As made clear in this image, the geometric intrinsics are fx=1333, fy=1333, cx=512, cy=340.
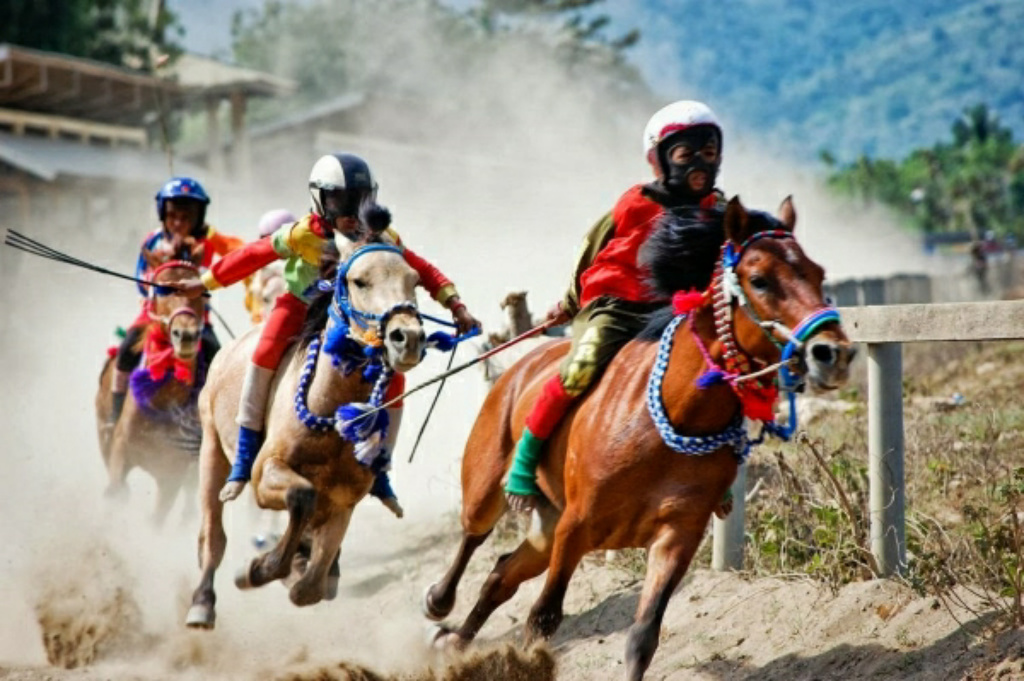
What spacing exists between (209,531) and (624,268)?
3286 mm

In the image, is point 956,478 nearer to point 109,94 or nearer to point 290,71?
point 109,94

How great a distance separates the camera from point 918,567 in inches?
243

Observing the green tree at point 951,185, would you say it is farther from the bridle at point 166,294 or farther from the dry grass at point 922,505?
the dry grass at point 922,505

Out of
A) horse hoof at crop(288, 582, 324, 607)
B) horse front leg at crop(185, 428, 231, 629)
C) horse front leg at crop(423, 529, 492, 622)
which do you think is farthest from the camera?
horse front leg at crop(185, 428, 231, 629)

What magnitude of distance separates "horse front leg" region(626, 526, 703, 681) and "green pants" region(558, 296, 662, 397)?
92 cm

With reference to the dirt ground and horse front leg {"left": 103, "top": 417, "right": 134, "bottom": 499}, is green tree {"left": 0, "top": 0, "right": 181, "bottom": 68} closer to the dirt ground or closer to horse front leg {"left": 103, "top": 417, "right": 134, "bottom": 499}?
horse front leg {"left": 103, "top": 417, "right": 134, "bottom": 499}

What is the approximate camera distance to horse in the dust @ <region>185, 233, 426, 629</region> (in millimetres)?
6750

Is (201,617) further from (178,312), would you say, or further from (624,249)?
(624,249)

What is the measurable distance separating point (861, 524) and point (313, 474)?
289 cm

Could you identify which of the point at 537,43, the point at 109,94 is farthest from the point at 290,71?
the point at 109,94

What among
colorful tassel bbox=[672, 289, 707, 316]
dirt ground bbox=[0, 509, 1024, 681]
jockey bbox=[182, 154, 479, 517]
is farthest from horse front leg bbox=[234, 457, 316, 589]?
colorful tassel bbox=[672, 289, 707, 316]

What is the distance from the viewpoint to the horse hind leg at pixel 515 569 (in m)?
6.55

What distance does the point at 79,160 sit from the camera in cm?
3073

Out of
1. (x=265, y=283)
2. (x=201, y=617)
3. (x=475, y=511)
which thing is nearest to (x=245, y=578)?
(x=201, y=617)
